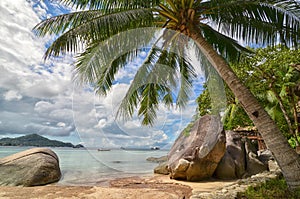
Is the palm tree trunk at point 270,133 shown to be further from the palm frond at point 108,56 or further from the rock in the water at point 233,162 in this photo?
the rock in the water at point 233,162

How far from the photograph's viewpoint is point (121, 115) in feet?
22.2

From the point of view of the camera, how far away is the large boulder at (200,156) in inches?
299

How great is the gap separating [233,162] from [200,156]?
59.4 inches

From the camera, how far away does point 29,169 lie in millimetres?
7832

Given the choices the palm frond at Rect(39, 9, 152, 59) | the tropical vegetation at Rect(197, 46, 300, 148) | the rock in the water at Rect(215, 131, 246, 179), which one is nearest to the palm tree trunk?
the palm frond at Rect(39, 9, 152, 59)

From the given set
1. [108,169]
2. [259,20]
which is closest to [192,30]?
[259,20]

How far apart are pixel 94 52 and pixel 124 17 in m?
1.00

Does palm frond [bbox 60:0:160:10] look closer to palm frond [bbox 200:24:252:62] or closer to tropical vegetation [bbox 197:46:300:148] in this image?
palm frond [bbox 200:24:252:62]

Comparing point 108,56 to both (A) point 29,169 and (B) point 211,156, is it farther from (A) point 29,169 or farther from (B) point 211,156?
(A) point 29,169

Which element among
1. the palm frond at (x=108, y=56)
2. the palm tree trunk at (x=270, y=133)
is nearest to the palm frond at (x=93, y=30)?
the palm frond at (x=108, y=56)

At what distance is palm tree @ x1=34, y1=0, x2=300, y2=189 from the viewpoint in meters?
4.36

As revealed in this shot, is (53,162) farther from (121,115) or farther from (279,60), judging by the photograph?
(279,60)

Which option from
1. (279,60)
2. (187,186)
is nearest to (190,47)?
(187,186)

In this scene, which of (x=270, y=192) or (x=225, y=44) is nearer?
(x=270, y=192)
